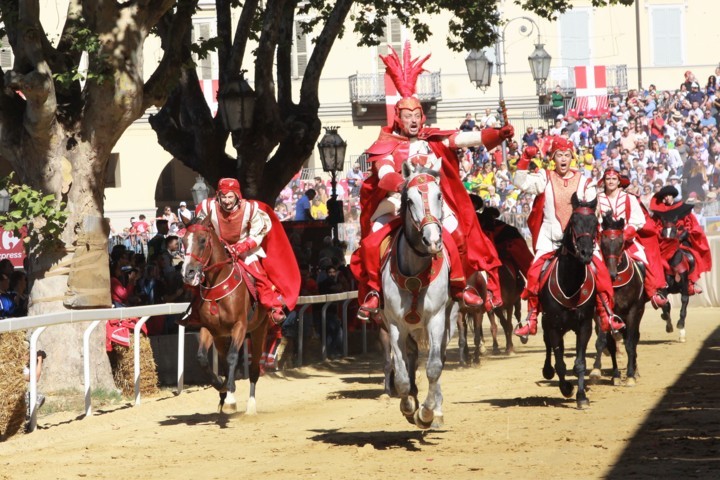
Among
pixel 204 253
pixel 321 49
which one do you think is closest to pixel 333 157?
pixel 321 49

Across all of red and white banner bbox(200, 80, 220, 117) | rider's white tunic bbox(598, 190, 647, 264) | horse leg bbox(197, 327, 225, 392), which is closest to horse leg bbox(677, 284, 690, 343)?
rider's white tunic bbox(598, 190, 647, 264)

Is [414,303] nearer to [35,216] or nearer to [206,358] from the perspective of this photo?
[206,358]

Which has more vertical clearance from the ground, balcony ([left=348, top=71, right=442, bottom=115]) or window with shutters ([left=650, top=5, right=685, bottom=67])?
window with shutters ([left=650, top=5, right=685, bottom=67])

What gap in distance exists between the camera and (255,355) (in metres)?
14.5

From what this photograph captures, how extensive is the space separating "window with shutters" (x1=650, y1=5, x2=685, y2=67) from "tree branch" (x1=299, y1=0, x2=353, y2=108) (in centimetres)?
3015

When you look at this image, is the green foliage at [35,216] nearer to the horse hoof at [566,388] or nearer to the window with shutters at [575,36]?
the horse hoof at [566,388]

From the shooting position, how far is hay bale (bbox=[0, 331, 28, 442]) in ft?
40.6

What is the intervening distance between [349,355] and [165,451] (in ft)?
33.9

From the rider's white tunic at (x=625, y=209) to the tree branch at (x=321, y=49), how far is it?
6874 mm

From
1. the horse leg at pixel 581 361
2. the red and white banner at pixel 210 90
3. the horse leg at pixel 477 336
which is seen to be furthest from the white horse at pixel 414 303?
the red and white banner at pixel 210 90

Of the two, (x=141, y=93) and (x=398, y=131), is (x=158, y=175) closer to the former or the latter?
(x=141, y=93)

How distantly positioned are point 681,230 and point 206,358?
11451 millimetres

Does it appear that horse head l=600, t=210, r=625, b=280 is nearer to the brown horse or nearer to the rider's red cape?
the rider's red cape

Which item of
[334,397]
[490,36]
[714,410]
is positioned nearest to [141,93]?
[334,397]
